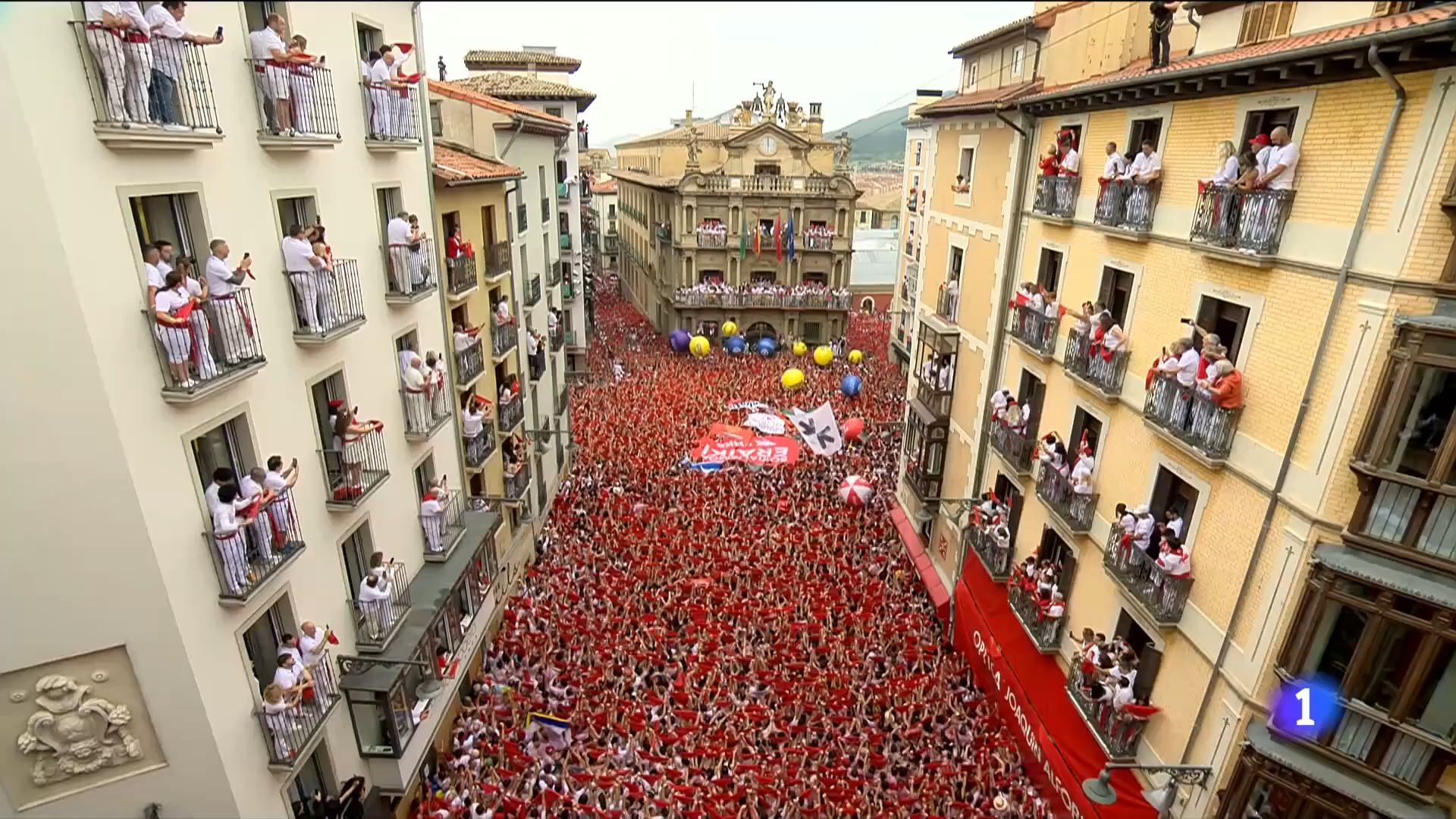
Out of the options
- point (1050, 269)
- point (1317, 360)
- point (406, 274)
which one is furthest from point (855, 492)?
point (1317, 360)

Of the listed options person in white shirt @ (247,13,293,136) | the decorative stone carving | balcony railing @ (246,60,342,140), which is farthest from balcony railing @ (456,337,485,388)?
the decorative stone carving

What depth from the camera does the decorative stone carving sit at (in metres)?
9.68

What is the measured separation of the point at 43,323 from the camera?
25.7 feet

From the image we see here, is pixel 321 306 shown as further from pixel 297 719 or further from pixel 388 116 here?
pixel 297 719

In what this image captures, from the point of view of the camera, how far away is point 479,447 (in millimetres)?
19094

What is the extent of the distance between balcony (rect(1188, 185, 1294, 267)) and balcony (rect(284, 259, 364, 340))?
13.9m

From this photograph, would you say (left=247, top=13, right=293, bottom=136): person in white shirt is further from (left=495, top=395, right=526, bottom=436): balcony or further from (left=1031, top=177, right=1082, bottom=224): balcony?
(left=1031, top=177, right=1082, bottom=224): balcony

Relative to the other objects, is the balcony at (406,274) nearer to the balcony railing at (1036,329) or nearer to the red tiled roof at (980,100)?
the balcony railing at (1036,329)

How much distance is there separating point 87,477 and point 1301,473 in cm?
1538

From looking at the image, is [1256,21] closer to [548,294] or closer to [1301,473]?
[1301,473]

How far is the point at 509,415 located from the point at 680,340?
26222 millimetres

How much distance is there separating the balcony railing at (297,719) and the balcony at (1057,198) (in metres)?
16.7

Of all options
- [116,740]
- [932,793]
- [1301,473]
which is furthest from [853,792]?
[116,740]

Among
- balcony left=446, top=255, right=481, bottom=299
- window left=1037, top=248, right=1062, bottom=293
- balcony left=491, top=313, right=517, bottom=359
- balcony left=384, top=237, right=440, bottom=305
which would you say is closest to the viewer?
balcony left=384, top=237, right=440, bottom=305
